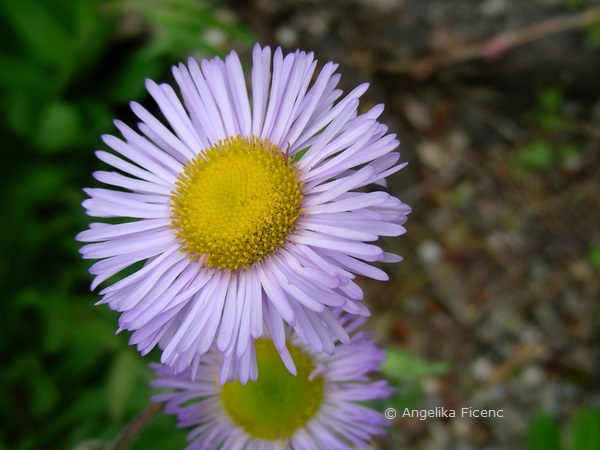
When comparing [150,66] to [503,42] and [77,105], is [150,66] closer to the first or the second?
[77,105]

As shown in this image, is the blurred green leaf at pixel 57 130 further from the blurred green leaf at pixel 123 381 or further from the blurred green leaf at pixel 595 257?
the blurred green leaf at pixel 595 257

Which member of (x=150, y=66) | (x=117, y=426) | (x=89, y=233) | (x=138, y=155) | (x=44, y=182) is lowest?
(x=117, y=426)

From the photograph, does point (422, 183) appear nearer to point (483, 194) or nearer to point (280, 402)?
point (483, 194)

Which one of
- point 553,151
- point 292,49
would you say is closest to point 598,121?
point 553,151

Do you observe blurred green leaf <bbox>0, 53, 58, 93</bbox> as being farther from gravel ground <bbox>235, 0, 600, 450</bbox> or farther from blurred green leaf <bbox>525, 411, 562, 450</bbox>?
blurred green leaf <bbox>525, 411, 562, 450</bbox>

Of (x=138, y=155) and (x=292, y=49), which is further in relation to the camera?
(x=292, y=49)

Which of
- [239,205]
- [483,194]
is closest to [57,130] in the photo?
[239,205]

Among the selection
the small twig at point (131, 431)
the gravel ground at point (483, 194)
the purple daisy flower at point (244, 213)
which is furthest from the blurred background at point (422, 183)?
the purple daisy flower at point (244, 213)
